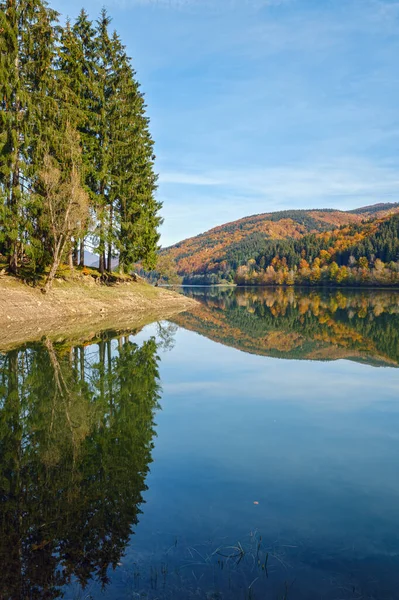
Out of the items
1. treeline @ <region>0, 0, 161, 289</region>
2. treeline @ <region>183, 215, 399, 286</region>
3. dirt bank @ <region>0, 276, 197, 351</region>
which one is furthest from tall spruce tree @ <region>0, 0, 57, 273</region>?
treeline @ <region>183, 215, 399, 286</region>

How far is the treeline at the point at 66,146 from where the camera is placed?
29.6 metres

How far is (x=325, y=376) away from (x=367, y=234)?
178245mm

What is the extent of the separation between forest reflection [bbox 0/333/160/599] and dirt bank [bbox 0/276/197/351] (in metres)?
8.18

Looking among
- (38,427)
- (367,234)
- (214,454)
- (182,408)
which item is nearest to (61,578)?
(214,454)

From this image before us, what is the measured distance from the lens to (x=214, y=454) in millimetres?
8664

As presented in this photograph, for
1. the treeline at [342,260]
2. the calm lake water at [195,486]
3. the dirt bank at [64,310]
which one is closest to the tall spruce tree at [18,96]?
the dirt bank at [64,310]

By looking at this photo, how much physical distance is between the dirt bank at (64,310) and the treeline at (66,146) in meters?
2.47

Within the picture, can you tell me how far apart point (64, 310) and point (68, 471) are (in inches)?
1013

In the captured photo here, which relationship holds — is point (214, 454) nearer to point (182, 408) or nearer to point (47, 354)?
point (182, 408)

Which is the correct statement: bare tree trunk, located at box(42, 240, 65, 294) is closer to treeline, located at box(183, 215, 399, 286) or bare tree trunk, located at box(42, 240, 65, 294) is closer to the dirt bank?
the dirt bank

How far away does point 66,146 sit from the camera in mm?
33594

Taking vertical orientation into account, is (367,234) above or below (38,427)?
above

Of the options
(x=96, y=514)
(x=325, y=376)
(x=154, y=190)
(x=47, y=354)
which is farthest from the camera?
(x=154, y=190)

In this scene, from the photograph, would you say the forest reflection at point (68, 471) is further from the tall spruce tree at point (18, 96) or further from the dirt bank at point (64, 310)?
the tall spruce tree at point (18, 96)
